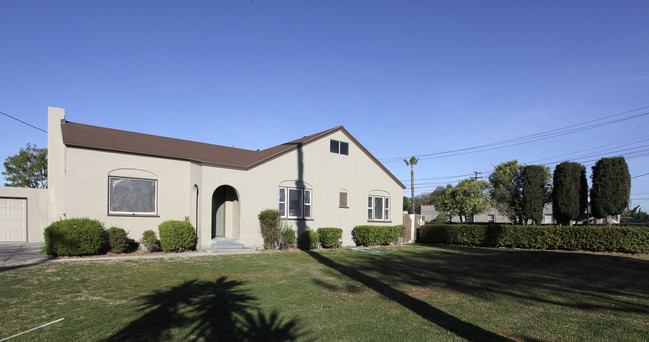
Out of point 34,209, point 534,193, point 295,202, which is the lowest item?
point 34,209

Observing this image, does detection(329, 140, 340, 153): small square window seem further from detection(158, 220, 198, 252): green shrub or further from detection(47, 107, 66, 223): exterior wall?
detection(47, 107, 66, 223): exterior wall

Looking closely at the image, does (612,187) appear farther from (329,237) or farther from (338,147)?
(329,237)

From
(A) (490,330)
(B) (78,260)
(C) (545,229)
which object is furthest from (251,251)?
(C) (545,229)

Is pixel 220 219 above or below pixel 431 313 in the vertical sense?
above

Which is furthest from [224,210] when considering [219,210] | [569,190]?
[569,190]

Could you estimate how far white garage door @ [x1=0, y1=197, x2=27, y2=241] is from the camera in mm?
18203

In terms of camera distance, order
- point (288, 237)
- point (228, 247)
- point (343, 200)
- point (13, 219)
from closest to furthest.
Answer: point (228, 247) < point (288, 237) < point (13, 219) < point (343, 200)

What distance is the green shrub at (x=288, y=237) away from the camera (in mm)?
16984

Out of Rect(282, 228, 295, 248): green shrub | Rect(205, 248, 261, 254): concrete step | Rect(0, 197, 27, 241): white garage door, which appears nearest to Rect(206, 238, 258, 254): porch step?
Rect(205, 248, 261, 254): concrete step

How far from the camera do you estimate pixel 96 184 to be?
1412cm

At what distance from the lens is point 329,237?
18.1m

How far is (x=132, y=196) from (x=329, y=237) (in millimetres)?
8888

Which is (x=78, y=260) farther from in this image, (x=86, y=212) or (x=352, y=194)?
(x=352, y=194)

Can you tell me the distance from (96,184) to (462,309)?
13638 mm
